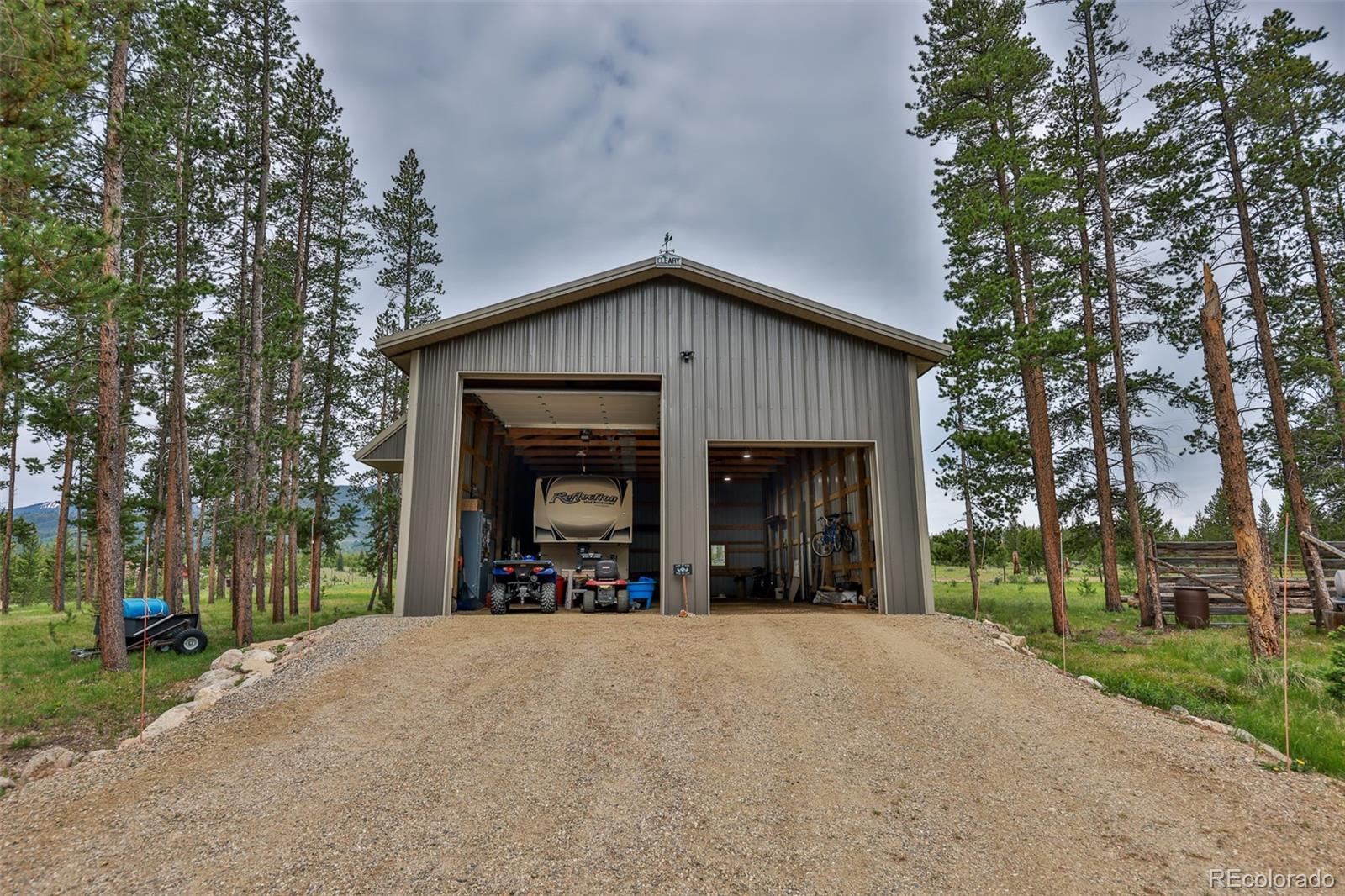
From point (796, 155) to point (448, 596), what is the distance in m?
15.4

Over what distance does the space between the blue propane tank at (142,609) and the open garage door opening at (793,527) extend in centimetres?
1067

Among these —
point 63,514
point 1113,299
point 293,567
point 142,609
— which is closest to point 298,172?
point 293,567

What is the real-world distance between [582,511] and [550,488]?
113cm

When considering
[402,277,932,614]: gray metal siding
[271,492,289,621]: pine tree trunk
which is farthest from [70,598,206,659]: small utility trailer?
[402,277,932,614]: gray metal siding

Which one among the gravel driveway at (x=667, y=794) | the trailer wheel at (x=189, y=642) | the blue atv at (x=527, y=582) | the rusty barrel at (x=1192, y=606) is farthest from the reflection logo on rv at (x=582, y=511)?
the rusty barrel at (x=1192, y=606)

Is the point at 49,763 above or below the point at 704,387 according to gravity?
below

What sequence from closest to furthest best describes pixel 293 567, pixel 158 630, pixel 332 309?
1. pixel 158 630
2. pixel 293 567
3. pixel 332 309

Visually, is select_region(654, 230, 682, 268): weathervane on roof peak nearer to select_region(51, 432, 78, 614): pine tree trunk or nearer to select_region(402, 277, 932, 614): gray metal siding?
select_region(402, 277, 932, 614): gray metal siding

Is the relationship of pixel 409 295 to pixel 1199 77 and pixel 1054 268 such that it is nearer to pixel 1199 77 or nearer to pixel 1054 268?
pixel 1054 268

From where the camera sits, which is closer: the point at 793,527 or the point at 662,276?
the point at 662,276

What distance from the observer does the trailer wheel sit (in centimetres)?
1145

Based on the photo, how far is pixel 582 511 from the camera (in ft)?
55.4

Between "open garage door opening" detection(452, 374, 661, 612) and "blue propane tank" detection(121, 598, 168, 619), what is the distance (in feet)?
17.4

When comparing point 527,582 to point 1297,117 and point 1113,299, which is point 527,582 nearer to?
point 1113,299
